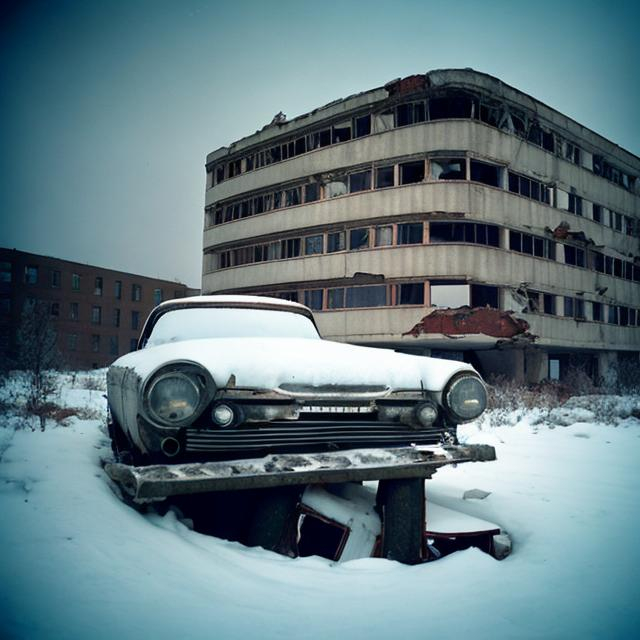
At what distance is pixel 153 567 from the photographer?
191 cm

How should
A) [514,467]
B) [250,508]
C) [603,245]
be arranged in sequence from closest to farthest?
[250,508], [514,467], [603,245]

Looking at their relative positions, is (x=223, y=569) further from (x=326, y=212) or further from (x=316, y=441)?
(x=326, y=212)

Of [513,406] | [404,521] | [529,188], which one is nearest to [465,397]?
[404,521]

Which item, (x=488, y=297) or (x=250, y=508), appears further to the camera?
(x=488, y=297)

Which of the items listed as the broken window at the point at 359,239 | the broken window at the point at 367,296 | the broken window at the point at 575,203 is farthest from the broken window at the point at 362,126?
the broken window at the point at 575,203

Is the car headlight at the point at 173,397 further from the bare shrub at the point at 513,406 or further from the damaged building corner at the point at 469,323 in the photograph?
the damaged building corner at the point at 469,323

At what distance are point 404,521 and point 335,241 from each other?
16143 millimetres

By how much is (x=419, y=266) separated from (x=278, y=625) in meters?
14.8

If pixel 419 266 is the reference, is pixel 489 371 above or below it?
below

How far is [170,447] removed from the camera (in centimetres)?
226

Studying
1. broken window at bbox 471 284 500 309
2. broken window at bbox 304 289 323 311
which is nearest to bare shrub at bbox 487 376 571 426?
broken window at bbox 471 284 500 309

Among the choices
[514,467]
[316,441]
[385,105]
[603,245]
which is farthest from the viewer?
[603,245]

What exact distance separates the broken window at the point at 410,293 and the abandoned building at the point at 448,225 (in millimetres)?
34

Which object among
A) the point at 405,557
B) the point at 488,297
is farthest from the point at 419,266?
the point at 405,557
